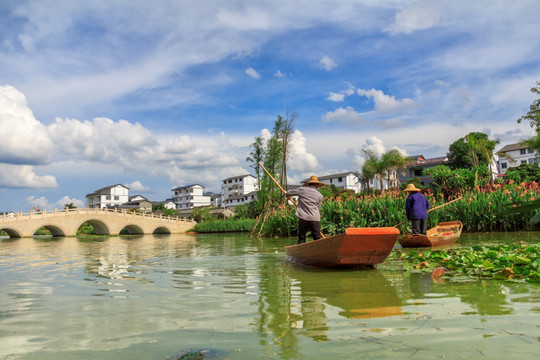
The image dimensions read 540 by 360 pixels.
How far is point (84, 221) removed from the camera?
132 ft

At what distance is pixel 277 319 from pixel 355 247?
289 centimetres

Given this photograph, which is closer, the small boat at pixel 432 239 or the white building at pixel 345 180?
the small boat at pixel 432 239

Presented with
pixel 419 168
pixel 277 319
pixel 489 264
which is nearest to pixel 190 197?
pixel 419 168

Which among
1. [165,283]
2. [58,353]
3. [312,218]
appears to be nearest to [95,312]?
[58,353]

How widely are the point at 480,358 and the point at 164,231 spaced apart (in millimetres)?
53659

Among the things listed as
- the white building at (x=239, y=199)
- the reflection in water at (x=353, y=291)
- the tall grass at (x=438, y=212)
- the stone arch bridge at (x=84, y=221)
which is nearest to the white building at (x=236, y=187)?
the white building at (x=239, y=199)

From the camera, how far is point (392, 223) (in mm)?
15617

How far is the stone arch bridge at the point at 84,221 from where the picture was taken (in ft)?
115

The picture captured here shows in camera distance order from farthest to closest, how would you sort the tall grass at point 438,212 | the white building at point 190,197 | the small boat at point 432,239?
the white building at point 190,197, the tall grass at point 438,212, the small boat at point 432,239

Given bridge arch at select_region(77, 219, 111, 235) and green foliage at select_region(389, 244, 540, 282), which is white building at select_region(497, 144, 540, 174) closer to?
bridge arch at select_region(77, 219, 111, 235)

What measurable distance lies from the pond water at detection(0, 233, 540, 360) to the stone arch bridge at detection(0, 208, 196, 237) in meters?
34.7

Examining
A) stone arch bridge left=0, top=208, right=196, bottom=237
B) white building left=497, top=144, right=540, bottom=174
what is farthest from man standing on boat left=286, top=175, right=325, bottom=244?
white building left=497, top=144, right=540, bottom=174

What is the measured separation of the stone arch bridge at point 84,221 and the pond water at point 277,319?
34669 mm

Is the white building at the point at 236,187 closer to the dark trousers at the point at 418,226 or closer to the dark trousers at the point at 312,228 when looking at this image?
the dark trousers at the point at 418,226
